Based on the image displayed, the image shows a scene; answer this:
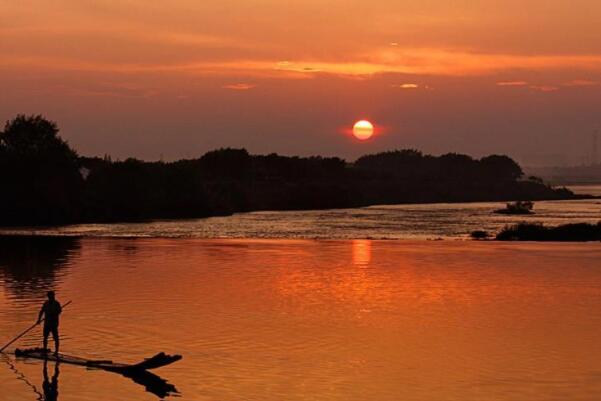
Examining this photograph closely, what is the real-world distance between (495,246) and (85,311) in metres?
51.0

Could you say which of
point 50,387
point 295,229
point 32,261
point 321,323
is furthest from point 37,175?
point 50,387

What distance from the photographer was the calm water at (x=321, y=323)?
92.8 ft

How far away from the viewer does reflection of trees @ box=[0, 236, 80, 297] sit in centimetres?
5197

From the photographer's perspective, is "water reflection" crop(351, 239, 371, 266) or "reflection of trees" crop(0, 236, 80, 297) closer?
"reflection of trees" crop(0, 236, 80, 297)

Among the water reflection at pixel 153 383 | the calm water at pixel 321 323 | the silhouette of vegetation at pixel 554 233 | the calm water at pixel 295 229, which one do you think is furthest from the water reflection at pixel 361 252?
the water reflection at pixel 153 383

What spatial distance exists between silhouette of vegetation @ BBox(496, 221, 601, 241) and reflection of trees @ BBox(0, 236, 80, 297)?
4209 centimetres

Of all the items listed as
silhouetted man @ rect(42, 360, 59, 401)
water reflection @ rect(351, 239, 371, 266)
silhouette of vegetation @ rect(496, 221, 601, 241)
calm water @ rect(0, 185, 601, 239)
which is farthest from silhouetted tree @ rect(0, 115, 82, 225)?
silhouetted man @ rect(42, 360, 59, 401)

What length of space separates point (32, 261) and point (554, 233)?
50693 mm

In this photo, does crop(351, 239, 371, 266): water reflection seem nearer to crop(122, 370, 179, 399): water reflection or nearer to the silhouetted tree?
crop(122, 370, 179, 399): water reflection

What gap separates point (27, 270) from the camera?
198 feet

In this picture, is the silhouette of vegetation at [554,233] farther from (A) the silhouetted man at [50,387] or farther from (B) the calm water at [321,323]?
(A) the silhouetted man at [50,387]

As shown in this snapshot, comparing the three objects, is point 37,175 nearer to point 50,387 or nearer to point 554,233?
point 554,233

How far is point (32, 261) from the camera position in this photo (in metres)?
67.1

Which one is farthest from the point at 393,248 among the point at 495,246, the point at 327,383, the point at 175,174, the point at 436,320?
the point at 175,174
